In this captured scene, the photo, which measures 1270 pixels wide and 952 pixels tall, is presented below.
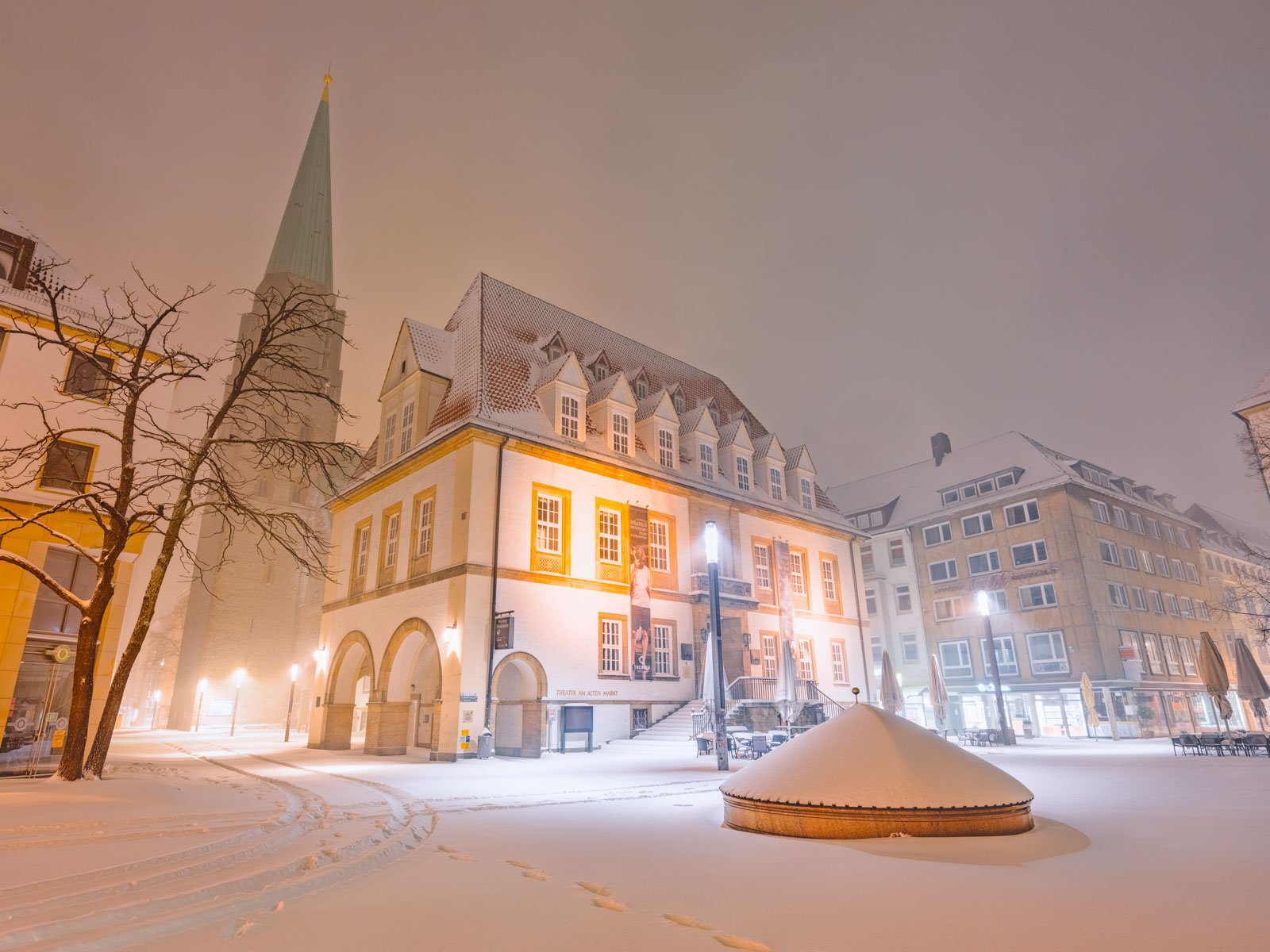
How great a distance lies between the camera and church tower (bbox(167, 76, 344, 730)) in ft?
161

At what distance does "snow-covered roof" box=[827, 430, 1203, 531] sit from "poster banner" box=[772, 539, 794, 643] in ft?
55.6

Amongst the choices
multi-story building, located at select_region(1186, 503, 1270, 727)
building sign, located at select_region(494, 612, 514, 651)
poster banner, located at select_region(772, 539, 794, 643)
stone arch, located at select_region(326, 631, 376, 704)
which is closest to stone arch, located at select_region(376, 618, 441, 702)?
stone arch, located at select_region(326, 631, 376, 704)

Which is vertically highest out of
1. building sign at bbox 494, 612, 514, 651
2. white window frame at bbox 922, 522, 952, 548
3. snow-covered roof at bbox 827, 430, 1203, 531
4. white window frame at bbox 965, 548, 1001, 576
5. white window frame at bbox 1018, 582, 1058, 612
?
snow-covered roof at bbox 827, 430, 1203, 531

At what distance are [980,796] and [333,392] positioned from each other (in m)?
62.4

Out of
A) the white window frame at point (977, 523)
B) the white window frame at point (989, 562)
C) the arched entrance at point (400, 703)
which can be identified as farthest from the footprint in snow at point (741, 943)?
the white window frame at point (977, 523)

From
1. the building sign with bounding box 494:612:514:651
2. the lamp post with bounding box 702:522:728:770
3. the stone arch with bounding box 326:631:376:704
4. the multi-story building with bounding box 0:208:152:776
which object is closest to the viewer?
the lamp post with bounding box 702:522:728:770

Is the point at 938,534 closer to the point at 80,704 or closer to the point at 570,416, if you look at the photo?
the point at 570,416

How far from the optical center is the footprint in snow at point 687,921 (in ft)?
15.7

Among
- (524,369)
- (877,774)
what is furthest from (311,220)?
(877,774)

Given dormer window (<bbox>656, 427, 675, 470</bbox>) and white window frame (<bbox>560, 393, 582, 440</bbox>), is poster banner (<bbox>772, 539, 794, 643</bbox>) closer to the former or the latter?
dormer window (<bbox>656, 427, 675, 470</bbox>)

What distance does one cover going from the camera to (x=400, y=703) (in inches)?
1026

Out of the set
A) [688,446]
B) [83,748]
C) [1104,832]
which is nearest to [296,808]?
[83,748]

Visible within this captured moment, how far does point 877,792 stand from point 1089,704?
33.1m

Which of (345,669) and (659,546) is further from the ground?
(659,546)
